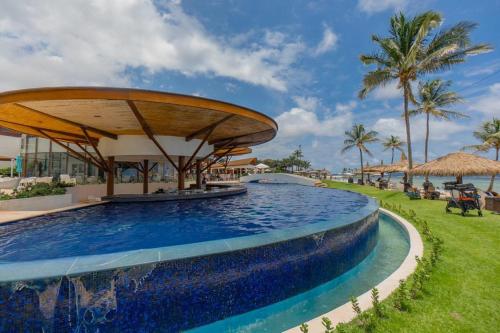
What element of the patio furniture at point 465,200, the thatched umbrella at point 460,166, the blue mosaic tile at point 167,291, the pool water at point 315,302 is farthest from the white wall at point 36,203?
the thatched umbrella at point 460,166

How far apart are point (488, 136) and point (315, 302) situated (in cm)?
3862

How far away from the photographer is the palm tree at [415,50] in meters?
19.3

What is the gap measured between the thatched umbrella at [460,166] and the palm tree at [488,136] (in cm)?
1730

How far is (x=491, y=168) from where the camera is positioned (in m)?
15.6

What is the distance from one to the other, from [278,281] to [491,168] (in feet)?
59.2

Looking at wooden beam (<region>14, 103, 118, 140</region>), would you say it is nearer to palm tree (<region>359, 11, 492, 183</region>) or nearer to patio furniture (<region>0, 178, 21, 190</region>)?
patio furniture (<region>0, 178, 21, 190</region>)

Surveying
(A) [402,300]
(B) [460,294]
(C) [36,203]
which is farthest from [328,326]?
(C) [36,203]

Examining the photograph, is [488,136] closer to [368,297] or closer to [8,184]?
[368,297]

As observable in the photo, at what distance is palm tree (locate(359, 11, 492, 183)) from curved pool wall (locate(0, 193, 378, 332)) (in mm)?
20179

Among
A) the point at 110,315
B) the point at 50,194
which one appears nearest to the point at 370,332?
the point at 110,315

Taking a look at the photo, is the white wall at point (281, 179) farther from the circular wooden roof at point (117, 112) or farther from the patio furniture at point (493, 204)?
the patio furniture at point (493, 204)

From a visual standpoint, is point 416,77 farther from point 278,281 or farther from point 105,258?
point 105,258

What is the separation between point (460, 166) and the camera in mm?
16484

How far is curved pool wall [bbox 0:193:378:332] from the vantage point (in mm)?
3436
